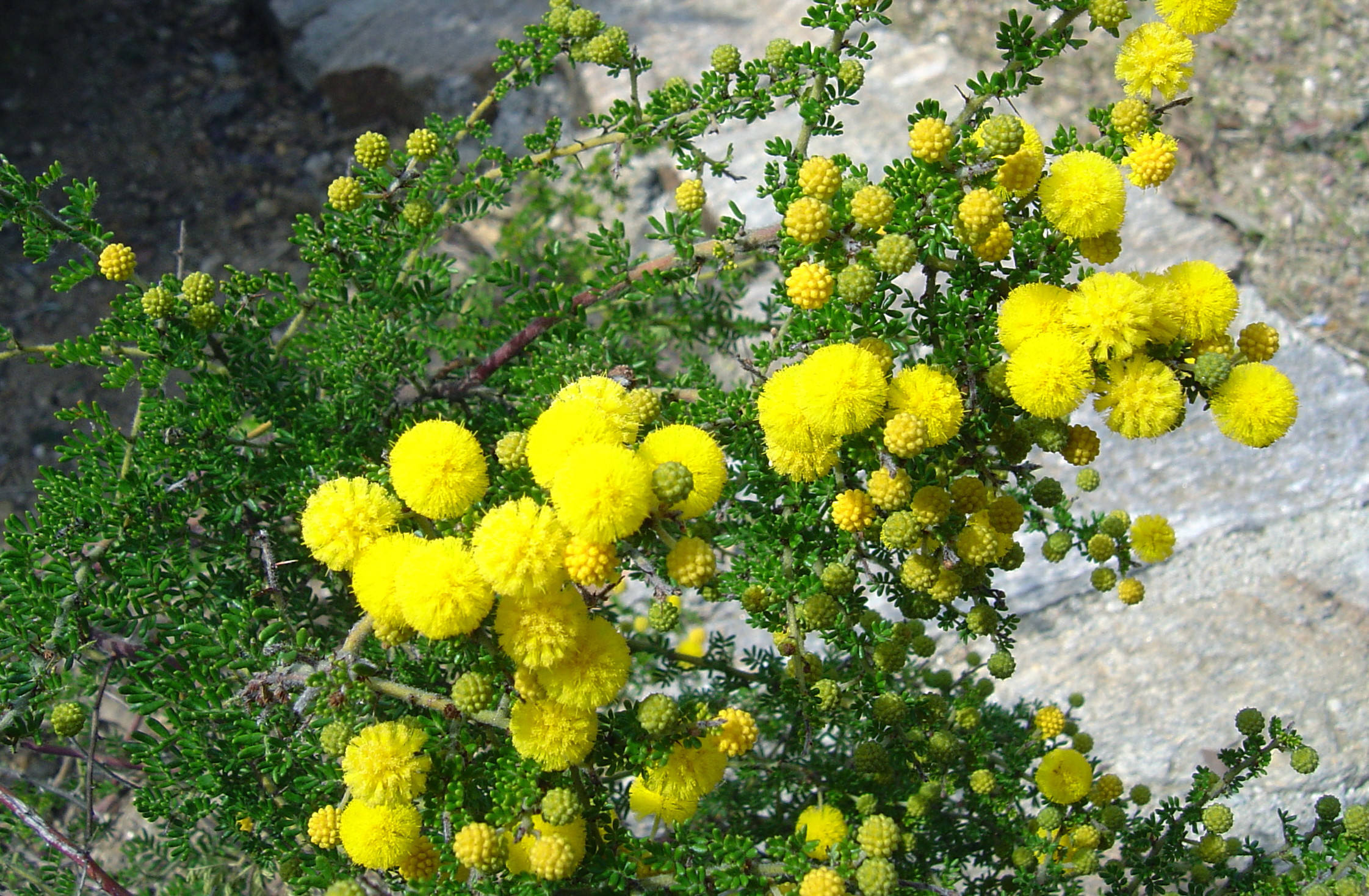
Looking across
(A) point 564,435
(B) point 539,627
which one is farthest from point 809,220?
(B) point 539,627

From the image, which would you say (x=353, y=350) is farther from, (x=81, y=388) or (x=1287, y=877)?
(x=81, y=388)

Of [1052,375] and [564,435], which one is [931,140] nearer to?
[1052,375]

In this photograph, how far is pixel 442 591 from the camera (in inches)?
61.7

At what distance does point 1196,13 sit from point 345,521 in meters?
1.82

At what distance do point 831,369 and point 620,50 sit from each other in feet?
3.93

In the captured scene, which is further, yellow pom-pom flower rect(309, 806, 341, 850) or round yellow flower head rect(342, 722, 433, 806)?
yellow pom-pom flower rect(309, 806, 341, 850)

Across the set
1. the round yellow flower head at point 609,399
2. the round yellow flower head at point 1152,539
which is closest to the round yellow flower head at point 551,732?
the round yellow flower head at point 609,399

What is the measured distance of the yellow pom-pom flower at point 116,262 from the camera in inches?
89.3

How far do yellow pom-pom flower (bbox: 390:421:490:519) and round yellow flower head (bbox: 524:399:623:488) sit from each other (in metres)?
0.14

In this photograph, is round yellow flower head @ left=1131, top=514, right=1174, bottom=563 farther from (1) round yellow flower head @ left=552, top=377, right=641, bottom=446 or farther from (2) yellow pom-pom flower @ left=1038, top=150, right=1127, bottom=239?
(1) round yellow flower head @ left=552, top=377, right=641, bottom=446

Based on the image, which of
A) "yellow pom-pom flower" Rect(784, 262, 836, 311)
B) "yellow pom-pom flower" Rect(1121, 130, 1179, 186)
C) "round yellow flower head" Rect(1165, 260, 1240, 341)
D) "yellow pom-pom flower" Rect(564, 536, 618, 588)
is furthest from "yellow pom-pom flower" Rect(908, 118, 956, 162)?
"yellow pom-pom flower" Rect(564, 536, 618, 588)

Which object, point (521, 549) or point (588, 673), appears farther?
point (588, 673)

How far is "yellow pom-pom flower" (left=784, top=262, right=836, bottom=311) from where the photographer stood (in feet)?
6.22

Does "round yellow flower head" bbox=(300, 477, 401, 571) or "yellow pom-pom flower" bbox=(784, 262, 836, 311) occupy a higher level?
"yellow pom-pom flower" bbox=(784, 262, 836, 311)
